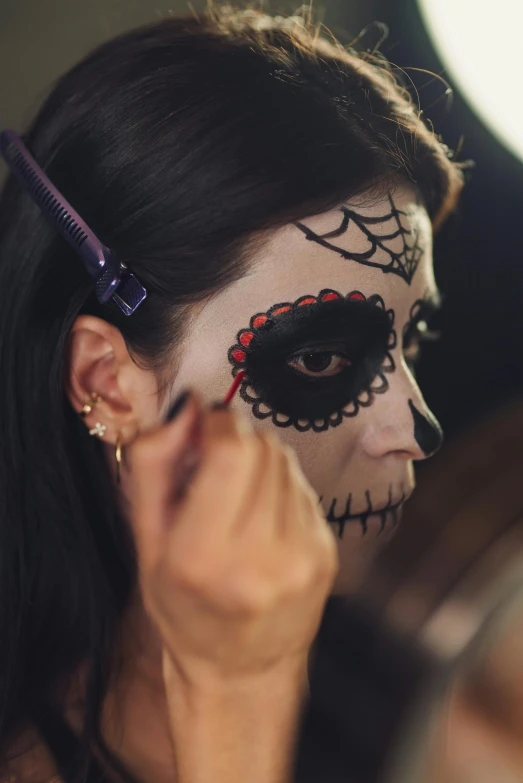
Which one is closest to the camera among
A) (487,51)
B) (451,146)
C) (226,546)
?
(226,546)

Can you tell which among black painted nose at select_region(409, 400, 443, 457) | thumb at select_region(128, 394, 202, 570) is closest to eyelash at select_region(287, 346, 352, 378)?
black painted nose at select_region(409, 400, 443, 457)

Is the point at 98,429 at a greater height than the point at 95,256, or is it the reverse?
the point at 95,256

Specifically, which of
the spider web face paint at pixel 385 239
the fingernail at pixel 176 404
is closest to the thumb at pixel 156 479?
the fingernail at pixel 176 404

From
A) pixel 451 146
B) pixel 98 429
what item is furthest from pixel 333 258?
pixel 451 146

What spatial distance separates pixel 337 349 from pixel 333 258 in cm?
9

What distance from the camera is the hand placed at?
428mm

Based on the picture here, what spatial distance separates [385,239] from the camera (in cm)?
67

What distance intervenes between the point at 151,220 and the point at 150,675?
0.52 meters

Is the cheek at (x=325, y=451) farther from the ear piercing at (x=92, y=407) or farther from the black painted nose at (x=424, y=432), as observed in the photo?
the ear piercing at (x=92, y=407)

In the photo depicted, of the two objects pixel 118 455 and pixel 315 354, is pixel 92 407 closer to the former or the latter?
pixel 118 455

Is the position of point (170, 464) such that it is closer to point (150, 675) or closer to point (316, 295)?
point (316, 295)

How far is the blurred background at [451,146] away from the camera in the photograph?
89cm

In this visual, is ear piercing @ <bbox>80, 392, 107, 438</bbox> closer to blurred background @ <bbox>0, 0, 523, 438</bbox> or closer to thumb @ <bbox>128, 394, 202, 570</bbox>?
thumb @ <bbox>128, 394, 202, 570</bbox>

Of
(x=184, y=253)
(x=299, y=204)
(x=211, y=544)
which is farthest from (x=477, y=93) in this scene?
(x=211, y=544)
